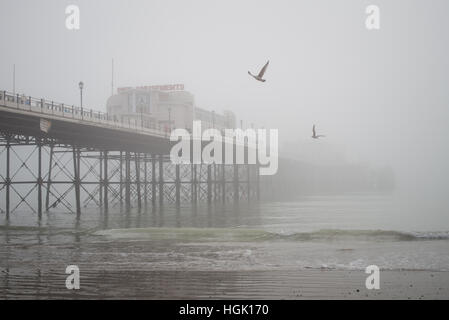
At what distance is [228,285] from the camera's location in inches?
452

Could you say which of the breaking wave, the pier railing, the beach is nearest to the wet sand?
the beach

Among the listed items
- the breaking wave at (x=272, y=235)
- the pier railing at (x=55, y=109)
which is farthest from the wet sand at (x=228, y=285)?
the pier railing at (x=55, y=109)

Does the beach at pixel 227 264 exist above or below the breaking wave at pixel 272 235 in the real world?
above

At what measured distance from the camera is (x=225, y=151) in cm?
6262

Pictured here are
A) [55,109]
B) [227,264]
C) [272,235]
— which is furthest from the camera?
[55,109]

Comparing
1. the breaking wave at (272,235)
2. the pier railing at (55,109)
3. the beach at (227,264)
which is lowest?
the breaking wave at (272,235)

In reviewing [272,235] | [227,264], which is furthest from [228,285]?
[272,235]

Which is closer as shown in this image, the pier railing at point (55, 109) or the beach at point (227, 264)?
the beach at point (227, 264)

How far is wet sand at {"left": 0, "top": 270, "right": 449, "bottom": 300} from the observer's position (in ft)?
34.4

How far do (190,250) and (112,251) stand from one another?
266 cm

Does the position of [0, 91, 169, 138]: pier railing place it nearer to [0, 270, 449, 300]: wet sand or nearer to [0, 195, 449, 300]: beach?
[0, 195, 449, 300]: beach

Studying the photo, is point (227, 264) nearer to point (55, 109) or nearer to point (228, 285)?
point (228, 285)

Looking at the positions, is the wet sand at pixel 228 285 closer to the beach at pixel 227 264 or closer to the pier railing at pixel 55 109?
the beach at pixel 227 264

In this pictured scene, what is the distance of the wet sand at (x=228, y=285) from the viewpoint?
1048 centimetres
